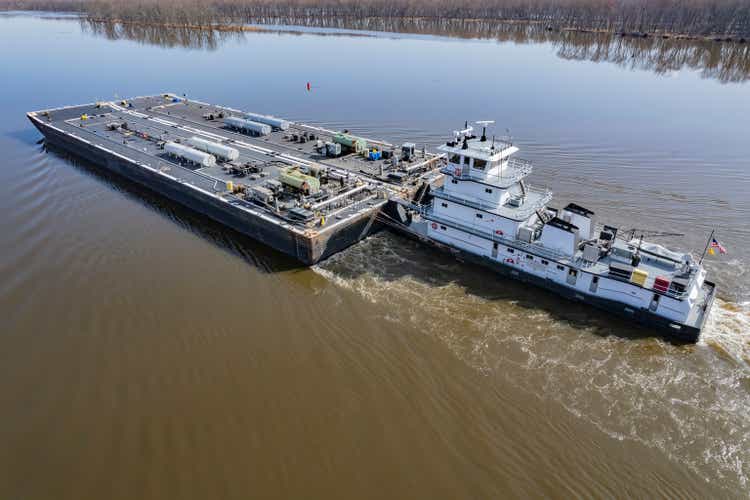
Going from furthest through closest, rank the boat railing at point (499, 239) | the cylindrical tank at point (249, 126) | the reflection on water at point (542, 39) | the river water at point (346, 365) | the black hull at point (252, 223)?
the reflection on water at point (542, 39) → the cylindrical tank at point (249, 126) → the black hull at point (252, 223) → the boat railing at point (499, 239) → the river water at point (346, 365)

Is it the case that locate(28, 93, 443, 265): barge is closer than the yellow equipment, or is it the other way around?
the yellow equipment

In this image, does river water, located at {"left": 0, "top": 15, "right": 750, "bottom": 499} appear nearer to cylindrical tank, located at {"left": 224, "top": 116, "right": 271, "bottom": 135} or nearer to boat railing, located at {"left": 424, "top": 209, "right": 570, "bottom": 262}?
boat railing, located at {"left": 424, "top": 209, "right": 570, "bottom": 262}

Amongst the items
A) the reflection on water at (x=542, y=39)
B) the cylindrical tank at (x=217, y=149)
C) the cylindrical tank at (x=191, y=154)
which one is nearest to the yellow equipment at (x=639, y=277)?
the cylindrical tank at (x=217, y=149)

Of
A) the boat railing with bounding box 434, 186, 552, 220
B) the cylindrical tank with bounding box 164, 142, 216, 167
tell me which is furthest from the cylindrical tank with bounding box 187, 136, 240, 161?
the boat railing with bounding box 434, 186, 552, 220

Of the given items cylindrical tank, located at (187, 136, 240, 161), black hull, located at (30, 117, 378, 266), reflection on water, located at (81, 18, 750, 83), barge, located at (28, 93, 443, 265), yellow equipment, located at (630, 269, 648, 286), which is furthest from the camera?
reflection on water, located at (81, 18, 750, 83)

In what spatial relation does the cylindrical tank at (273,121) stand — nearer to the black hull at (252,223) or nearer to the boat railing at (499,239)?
the black hull at (252,223)

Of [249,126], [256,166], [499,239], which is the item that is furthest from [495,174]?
[249,126]
